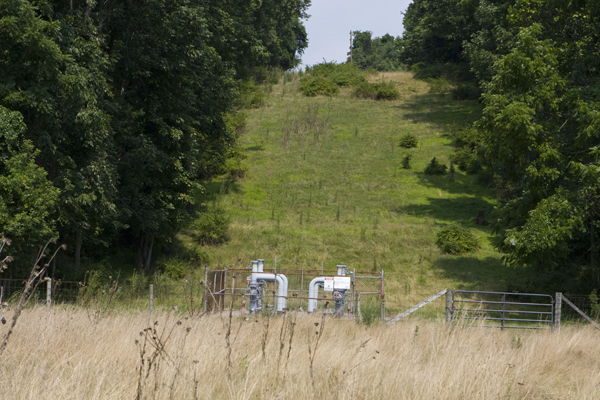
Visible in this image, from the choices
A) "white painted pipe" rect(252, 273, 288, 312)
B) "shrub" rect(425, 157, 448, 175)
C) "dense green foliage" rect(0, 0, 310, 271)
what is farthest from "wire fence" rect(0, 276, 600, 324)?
"shrub" rect(425, 157, 448, 175)

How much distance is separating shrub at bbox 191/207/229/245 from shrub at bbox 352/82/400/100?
31.2 meters

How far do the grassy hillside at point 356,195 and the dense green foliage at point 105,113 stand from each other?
562cm

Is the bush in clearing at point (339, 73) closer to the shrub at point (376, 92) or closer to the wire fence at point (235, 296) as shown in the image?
the shrub at point (376, 92)

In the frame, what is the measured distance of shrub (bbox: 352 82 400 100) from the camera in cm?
5569

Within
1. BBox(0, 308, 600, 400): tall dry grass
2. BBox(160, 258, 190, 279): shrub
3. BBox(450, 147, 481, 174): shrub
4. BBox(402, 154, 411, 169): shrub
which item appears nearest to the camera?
BBox(0, 308, 600, 400): tall dry grass

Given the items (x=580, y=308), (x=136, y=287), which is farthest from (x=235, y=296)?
(x=580, y=308)

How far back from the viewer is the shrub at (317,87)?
56.5 meters

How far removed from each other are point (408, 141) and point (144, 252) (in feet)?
79.2

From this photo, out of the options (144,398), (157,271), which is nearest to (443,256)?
(157,271)

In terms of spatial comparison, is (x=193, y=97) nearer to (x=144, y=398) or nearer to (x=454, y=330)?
(x=454, y=330)

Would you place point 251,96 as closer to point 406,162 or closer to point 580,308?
point 406,162

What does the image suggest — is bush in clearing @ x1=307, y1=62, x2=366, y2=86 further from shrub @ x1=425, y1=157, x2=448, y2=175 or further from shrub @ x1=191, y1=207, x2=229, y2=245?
shrub @ x1=191, y1=207, x2=229, y2=245

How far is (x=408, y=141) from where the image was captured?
4288 cm

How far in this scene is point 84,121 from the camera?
16.2 meters
